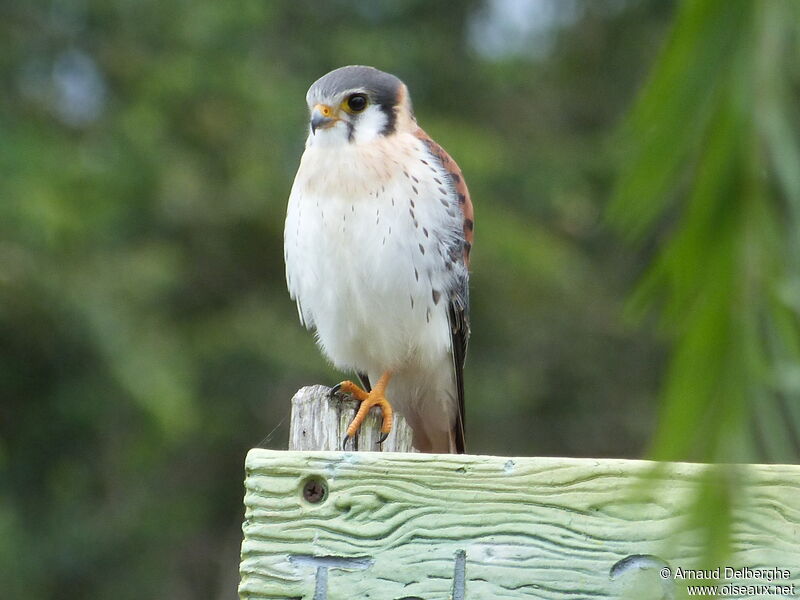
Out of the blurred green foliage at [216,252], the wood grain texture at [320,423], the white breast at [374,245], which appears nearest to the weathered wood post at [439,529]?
the wood grain texture at [320,423]

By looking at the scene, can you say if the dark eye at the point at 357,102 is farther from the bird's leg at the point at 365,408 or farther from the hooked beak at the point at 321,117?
Answer: the bird's leg at the point at 365,408

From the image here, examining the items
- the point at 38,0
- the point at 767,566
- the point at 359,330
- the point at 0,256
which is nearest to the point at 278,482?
the point at 767,566

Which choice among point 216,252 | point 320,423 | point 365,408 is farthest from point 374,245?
point 216,252

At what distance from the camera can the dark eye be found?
2855 millimetres

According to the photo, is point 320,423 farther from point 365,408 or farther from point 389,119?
point 389,119

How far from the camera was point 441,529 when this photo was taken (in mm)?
1678

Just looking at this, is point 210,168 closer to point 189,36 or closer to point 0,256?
point 189,36

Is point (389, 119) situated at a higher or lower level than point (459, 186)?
higher

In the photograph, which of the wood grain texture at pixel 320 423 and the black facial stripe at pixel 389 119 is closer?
the wood grain texture at pixel 320 423

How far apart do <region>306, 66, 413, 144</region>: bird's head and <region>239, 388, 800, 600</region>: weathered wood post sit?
4.22 ft

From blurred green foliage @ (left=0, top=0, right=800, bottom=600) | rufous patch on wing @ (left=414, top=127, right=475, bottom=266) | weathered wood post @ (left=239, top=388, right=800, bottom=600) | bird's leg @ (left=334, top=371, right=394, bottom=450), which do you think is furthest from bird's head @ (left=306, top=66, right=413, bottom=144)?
blurred green foliage @ (left=0, top=0, right=800, bottom=600)

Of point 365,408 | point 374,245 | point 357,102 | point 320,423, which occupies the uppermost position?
point 357,102

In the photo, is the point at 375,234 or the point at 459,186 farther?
the point at 459,186

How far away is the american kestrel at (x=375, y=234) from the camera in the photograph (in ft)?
8.98
